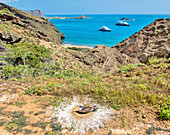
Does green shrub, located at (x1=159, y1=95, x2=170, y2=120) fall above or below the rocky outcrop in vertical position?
below

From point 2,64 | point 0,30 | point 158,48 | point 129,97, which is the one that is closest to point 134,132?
point 129,97

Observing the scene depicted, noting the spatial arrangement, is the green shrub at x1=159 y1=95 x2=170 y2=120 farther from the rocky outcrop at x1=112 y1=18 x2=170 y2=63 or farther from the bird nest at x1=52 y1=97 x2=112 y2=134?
the rocky outcrop at x1=112 y1=18 x2=170 y2=63

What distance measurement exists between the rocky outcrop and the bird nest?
1637 centimetres

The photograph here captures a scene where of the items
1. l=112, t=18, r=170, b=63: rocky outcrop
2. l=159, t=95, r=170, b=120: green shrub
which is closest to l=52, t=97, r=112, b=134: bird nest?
l=159, t=95, r=170, b=120: green shrub

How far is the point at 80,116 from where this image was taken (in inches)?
163

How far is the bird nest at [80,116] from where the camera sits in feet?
12.2

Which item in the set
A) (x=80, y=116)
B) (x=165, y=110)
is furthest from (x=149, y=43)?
(x=80, y=116)

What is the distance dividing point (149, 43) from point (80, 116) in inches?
715

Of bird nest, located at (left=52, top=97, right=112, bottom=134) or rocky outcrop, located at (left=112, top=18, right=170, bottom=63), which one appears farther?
rocky outcrop, located at (left=112, top=18, right=170, bottom=63)

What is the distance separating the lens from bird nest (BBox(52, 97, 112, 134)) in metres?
3.72

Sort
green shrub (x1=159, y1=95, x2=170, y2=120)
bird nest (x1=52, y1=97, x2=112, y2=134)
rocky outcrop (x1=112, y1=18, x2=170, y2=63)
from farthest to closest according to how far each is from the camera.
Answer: rocky outcrop (x1=112, y1=18, x2=170, y2=63), green shrub (x1=159, y1=95, x2=170, y2=120), bird nest (x1=52, y1=97, x2=112, y2=134)

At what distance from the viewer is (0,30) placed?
40.6 feet

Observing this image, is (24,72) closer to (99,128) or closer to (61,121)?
(61,121)

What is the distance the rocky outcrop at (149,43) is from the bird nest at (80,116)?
16372 mm
